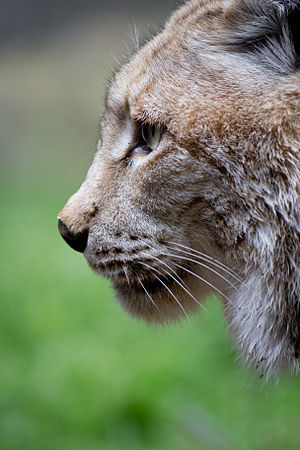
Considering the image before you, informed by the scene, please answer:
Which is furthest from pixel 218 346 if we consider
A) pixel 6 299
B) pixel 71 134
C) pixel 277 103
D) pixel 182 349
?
pixel 71 134

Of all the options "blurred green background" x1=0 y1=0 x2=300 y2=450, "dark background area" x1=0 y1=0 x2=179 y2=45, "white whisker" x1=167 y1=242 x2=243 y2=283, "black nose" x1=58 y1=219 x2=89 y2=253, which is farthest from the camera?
"dark background area" x1=0 y1=0 x2=179 y2=45

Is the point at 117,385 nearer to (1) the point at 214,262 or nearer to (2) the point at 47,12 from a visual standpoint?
(1) the point at 214,262

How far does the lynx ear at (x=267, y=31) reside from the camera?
5.96 feet

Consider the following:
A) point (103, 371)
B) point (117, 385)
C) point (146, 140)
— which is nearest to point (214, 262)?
point (146, 140)

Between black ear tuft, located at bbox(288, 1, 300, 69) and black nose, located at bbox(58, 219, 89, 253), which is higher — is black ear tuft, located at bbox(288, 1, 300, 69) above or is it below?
above

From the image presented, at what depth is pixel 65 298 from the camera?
5004 mm

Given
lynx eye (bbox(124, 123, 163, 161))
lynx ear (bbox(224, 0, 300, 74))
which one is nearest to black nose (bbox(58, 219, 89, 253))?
lynx eye (bbox(124, 123, 163, 161))

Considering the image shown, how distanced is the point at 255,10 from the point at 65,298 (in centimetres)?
354

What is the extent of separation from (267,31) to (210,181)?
510mm

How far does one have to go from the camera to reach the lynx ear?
1816 mm

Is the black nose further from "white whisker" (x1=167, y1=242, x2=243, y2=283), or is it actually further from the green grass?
the green grass

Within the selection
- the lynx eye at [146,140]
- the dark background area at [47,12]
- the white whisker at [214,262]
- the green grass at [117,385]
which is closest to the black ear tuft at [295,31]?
the lynx eye at [146,140]

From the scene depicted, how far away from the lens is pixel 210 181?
6.13 feet

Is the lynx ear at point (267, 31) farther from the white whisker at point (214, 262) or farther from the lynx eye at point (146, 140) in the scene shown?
the white whisker at point (214, 262)
